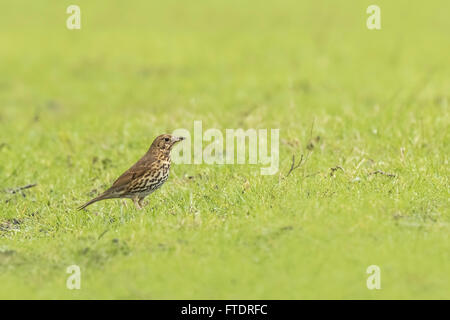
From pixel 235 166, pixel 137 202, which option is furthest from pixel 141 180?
pixel 235 166

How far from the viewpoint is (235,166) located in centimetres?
991

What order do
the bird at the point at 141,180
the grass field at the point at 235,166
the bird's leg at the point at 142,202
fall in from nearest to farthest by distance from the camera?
the grass field at the point at 235,166
the bird at the point at 141,180
the bird's leg at the point at 142,202

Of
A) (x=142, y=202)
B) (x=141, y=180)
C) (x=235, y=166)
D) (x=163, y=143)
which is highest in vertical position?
(x=163, y=143)

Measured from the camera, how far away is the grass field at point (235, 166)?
→ 663cm

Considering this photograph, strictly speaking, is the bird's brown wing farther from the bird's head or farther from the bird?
the bird's head

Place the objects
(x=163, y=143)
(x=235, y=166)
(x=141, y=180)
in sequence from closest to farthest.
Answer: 1. (x=141, y=180)
2. (x=163, y=143)
3. (x=235, y=166)

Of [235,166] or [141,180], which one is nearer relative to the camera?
[141,180]

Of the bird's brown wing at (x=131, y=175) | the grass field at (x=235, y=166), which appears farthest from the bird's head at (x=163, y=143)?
the grass field at (x=235, y=166)

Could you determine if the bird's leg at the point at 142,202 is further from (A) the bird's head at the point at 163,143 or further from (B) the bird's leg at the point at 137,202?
(A) the bird's head at the point at 163,143

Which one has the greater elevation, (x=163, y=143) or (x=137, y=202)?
(x=163, y=143)

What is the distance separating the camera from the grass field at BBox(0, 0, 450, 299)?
261 inches

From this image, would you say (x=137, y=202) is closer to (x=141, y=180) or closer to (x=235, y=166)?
(x=141, y=180)
